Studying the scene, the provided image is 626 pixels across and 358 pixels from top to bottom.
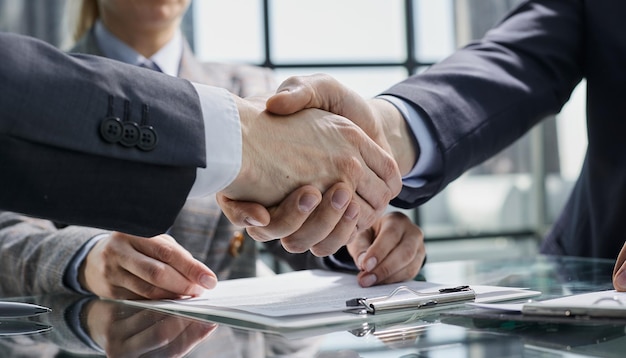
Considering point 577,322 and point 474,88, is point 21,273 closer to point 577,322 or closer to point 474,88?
point 474,88

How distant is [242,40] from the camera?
11.5 ft

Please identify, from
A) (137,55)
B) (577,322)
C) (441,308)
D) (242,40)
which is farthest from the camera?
(242,40)

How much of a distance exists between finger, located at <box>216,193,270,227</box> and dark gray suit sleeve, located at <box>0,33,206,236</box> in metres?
0.18

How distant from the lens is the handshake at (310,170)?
2.85 feet

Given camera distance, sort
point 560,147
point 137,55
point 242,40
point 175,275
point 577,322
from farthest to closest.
A: point 560,147
point 242,40
point 137,55
point 175,275
point 577,322

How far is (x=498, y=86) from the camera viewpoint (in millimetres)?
1180

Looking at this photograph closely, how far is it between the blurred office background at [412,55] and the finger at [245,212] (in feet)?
8.48

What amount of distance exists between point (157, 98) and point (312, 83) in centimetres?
31

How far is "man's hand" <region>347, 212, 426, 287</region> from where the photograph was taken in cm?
93

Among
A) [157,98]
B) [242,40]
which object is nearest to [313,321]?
[157,98]

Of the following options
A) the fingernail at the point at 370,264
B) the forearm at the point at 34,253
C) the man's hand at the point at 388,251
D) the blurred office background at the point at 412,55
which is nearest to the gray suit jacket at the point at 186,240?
the forearm at the point at 34,253

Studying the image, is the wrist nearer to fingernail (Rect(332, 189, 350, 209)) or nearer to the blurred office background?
fingernail (Rect(332, 189, 350, 209))

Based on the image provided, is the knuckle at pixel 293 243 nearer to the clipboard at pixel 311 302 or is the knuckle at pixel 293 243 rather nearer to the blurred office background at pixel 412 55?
the clipboard at pixel 311 302

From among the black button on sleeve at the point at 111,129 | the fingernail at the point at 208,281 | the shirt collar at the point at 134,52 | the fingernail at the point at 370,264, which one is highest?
the black button on sleeve at the point at 111,129
